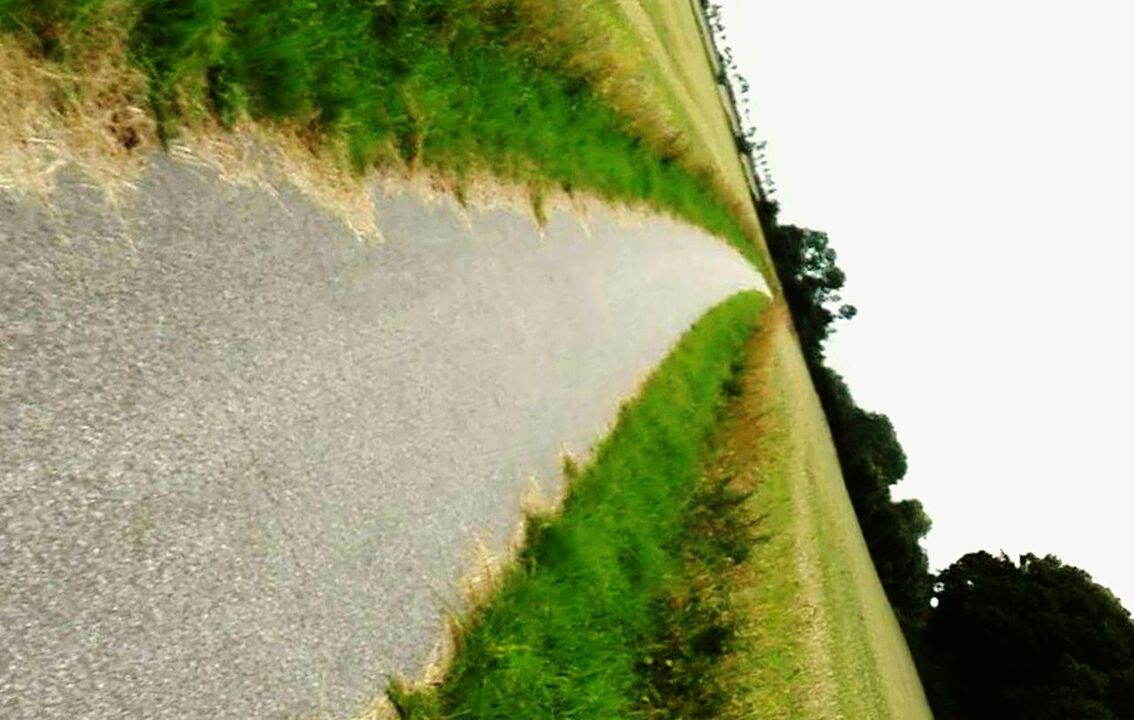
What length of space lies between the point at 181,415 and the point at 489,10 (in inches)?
279

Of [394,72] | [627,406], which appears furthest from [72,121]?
[627,406]

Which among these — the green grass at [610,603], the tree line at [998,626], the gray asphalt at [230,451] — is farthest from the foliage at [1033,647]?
the gray asphalt at [230,451]

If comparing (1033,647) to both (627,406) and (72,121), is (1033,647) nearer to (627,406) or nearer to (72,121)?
(627,406)

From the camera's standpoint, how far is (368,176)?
25.9 ft

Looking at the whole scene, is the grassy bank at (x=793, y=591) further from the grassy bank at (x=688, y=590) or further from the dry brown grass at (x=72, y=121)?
the dry brown grass at (x=72, y=121)

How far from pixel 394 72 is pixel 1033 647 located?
96.5 feet

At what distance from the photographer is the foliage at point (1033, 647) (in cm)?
2900

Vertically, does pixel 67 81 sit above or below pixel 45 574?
above

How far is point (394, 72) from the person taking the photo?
8578 mm

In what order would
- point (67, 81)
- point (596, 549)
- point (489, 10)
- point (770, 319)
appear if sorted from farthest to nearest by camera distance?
point (770, 319) → point (489, 10) → point (596, 549) → point (67, 81)

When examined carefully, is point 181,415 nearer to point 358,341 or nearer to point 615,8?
point 358,341

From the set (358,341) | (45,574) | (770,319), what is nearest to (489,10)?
(358,341)

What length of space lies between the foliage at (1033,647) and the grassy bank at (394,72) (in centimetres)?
2139

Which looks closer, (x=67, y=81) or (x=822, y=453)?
(x=67, y=81)
